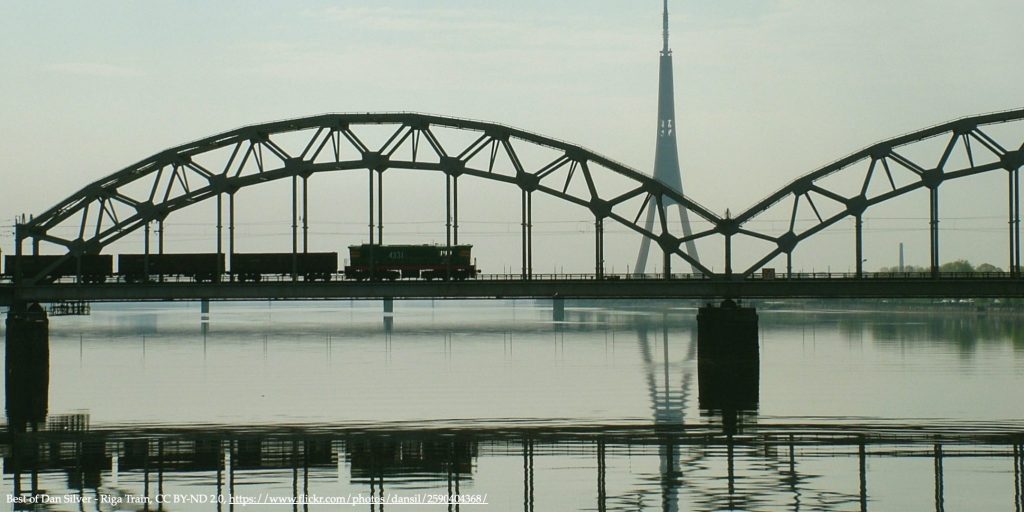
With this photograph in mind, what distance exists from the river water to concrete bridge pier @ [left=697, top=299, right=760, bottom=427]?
5.52 feet

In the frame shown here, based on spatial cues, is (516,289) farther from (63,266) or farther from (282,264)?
(63,266)

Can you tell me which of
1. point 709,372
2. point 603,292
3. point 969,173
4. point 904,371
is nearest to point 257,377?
point 603,292

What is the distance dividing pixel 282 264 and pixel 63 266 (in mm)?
16895

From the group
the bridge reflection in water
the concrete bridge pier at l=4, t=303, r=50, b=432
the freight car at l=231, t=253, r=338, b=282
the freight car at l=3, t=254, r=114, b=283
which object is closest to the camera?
the bridge reflection in water

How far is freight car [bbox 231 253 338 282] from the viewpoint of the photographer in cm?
10906

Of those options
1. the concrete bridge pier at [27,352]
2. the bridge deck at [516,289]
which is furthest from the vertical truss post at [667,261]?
the concrete bridge pier at [27,352]

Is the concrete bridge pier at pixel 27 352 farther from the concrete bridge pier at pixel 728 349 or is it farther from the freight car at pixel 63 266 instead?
the concrete bridge pier at pixel 728 349

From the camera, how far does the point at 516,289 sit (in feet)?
319

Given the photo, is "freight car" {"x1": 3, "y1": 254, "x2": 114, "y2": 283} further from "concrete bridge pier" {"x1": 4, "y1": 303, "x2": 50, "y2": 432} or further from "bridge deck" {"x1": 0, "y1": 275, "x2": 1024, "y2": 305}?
"concrete bridge pier" {"x1": 4, "y1": 303, "x2": 50, "y2": 432}

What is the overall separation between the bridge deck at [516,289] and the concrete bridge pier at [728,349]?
279cm

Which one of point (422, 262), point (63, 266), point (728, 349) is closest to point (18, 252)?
point (63, 266)

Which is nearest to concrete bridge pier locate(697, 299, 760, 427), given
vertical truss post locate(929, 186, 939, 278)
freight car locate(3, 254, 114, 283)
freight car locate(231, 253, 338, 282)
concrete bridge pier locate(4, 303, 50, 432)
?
vertical truss post locate(929, 186, 939, 278)

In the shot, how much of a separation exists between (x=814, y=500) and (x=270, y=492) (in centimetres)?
1658

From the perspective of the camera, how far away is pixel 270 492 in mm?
42500
